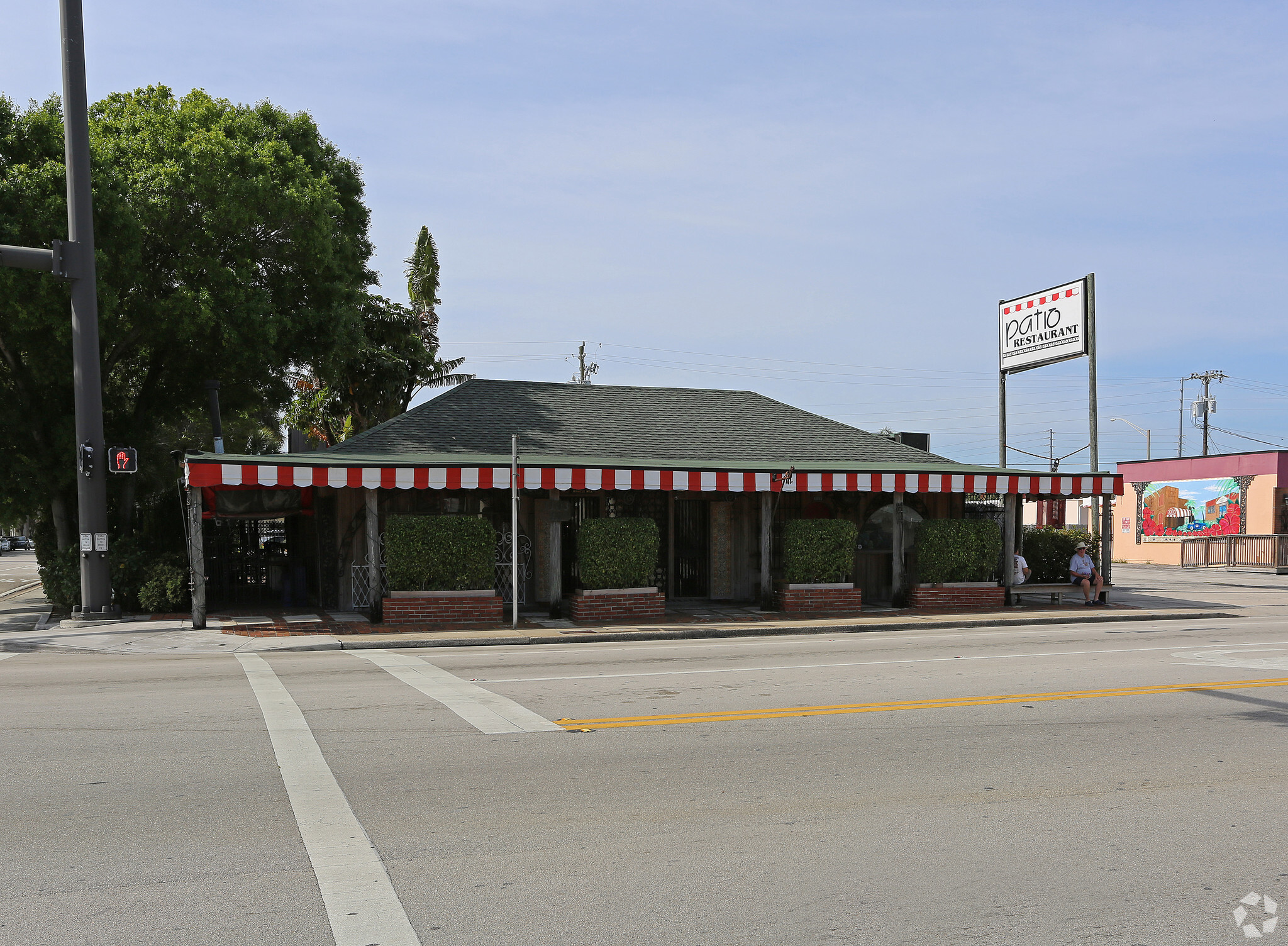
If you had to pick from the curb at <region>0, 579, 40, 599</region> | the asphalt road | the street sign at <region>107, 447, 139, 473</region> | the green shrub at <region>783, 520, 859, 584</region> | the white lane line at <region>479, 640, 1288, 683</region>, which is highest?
the street sign at <region>107, 447, 139, 473</region>

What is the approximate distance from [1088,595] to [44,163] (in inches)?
889

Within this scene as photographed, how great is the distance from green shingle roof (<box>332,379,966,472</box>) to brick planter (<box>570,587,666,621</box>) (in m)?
2.67

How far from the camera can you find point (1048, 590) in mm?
22453

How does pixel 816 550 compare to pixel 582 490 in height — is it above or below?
below

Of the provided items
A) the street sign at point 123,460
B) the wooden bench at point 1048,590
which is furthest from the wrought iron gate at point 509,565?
the wooden bench at point 1048,590

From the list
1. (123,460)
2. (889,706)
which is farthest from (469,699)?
(123,460)

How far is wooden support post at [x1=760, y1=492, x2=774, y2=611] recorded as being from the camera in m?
20.3

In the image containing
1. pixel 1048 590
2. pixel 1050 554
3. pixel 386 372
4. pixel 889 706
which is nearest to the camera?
pixel 889 706

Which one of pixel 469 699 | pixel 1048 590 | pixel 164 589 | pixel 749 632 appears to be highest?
pixel 164 589

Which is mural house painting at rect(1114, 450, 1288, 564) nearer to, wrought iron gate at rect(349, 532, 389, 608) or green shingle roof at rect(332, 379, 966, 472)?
green shingle roof at rect(332, 379, 966, 472)

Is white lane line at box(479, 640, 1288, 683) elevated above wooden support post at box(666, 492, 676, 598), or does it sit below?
below

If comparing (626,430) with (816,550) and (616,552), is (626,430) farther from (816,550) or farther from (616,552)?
(816,550)

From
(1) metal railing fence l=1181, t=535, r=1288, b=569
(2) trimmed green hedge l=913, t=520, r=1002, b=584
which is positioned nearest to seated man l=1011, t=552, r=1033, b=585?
(2) trimmed green hedge l=913, t=520, r=1002, b=584

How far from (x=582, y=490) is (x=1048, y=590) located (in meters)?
10.4
